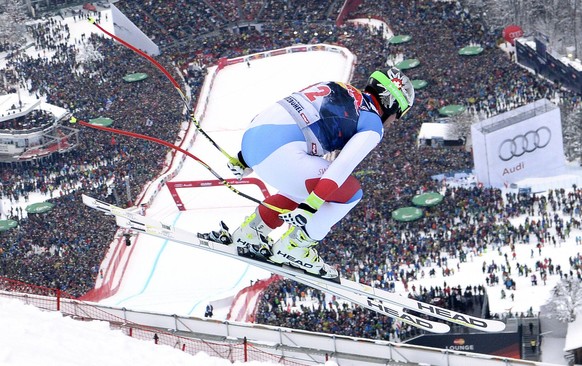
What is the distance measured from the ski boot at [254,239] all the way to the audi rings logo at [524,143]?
954 inches

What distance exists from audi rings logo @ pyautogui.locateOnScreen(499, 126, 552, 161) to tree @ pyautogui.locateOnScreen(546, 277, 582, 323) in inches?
464

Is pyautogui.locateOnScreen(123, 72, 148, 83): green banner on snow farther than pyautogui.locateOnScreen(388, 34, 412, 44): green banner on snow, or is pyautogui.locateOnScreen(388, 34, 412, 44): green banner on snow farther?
pyautogui.locateOnScreen(123, 72, 148, 83): green banner on snow

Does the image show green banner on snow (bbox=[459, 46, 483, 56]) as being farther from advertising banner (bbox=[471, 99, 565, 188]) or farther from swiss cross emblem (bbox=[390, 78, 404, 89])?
swiss cross emblem (bbox=[390, 78, 404, 89])

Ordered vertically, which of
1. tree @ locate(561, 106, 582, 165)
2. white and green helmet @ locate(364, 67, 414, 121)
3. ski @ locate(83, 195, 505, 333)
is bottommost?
ski @ locate(83, 195, 505, 333)

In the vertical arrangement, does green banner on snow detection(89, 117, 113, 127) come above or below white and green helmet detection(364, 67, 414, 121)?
above

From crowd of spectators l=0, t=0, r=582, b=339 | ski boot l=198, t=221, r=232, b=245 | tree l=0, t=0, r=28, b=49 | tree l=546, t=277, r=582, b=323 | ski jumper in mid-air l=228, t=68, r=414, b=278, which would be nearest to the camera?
ski jumper in mid-air l=228, t=68, r=414, b=278

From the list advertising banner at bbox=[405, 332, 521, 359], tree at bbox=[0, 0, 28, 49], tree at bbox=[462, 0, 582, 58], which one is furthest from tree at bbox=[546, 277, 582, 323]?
tree at bbox=[0, 0, 28, 49]

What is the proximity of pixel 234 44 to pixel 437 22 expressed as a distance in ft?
32.7

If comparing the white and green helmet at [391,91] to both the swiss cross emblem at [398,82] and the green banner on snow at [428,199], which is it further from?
the green banner on snow at [428,199]

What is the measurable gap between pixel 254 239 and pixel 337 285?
1368 millimetres

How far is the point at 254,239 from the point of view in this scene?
1611 centimetres

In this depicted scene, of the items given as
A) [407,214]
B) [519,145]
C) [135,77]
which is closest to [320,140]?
[407,214]

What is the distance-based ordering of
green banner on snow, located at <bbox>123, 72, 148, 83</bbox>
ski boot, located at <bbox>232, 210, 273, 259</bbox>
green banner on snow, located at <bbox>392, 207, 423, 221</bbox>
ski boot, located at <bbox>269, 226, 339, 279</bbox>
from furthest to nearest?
green banner on snow, located at <bbox>123, 72, 148, 83</bbox>
green banner on snow, located at <bbox>392, 207, 423, 221</bbox>
ski boot, located at <bbox>232, 210, 273, 259</bbox>
ski boot, located at <bbox>269, 226, 339, 279</bbox>

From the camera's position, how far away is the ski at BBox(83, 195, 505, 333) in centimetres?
1636
